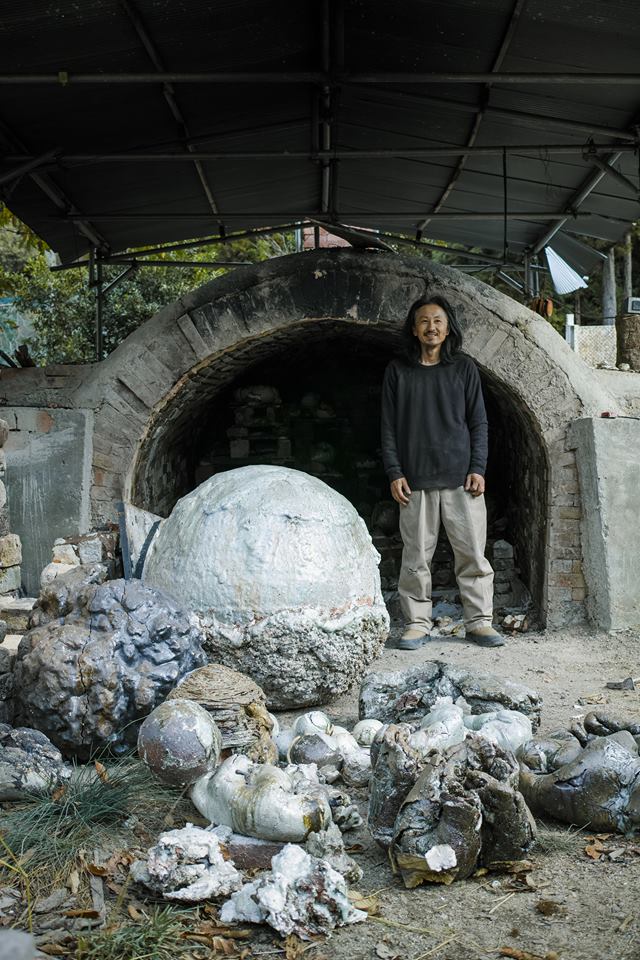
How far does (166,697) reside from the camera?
3900mm

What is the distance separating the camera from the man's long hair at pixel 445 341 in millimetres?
6324

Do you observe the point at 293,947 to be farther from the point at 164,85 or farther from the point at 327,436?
the point at 327,436

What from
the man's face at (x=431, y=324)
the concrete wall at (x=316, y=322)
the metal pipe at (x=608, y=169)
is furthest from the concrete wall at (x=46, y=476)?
the metal pipe at (x=608, y=169)

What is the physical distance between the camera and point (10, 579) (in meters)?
5.71

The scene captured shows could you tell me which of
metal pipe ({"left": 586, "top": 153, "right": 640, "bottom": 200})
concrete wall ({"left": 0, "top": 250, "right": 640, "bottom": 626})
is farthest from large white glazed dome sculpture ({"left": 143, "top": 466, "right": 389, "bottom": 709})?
metal pipe ({"left": 586, "top": 153, "right": 640, "bottom": 200})

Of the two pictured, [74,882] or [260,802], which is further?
[260,802]

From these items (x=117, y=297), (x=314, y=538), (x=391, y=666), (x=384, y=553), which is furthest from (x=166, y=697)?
(x=117, y=297)

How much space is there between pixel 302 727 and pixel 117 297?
32.7ft

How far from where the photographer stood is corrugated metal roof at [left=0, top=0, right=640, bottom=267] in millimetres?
4723

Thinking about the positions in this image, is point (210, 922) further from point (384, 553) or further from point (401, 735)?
point (384, 553)

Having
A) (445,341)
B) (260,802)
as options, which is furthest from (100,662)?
(445,341)

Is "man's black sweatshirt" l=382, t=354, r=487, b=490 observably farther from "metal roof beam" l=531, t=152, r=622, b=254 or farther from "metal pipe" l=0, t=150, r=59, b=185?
"metal pipe" l=0, t=150, r=59, b=185

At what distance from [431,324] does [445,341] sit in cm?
20

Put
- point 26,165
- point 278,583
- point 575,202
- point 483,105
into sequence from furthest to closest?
point 575,202
point 26,165
point 483,105
point 278,583
